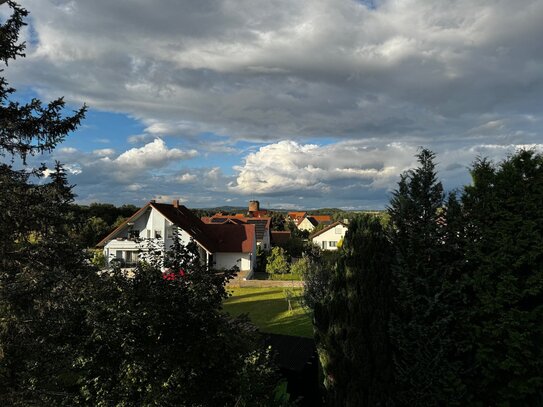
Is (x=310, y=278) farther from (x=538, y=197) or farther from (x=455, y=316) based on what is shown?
(x=538, y=197)

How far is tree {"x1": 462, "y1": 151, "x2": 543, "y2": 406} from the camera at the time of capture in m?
8.95

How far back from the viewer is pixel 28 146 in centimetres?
941

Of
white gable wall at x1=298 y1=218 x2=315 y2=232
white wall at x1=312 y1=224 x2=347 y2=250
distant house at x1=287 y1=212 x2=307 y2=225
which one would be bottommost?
white wall at x1=312 y1=224 x2=347 y2=250

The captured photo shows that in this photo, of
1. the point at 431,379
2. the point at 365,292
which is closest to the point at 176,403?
the point at 365,292

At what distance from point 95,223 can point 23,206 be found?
4349 cm

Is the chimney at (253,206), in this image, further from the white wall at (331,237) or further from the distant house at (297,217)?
the white wall at (331,237)

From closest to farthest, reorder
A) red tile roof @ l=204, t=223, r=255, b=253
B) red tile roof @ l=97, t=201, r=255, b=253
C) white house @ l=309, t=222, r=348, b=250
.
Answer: red tile roof @ l=97, t=201, r=255, b=253
red tile roof @ l=204, t=223, r=255, b=253
white house @ l=309, t=222, r=348, b=250

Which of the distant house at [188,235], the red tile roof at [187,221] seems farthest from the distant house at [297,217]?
the red tile roof at [187,221]

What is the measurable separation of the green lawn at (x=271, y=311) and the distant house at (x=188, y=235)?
21.2 ft

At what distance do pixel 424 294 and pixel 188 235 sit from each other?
30196mm

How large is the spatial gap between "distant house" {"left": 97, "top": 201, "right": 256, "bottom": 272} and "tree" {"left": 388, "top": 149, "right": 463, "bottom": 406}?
2735 centimetres

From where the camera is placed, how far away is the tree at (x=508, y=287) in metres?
8.95

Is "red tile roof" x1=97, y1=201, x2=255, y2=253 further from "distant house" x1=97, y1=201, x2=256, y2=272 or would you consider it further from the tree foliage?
the tree foliage

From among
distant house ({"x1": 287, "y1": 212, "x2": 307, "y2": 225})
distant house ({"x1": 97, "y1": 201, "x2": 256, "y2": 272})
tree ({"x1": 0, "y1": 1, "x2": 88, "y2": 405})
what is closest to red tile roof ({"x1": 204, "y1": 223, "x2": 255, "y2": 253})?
distant house ({"x1": 97, "y1": 201, "x2": 256, "y2": 272})
